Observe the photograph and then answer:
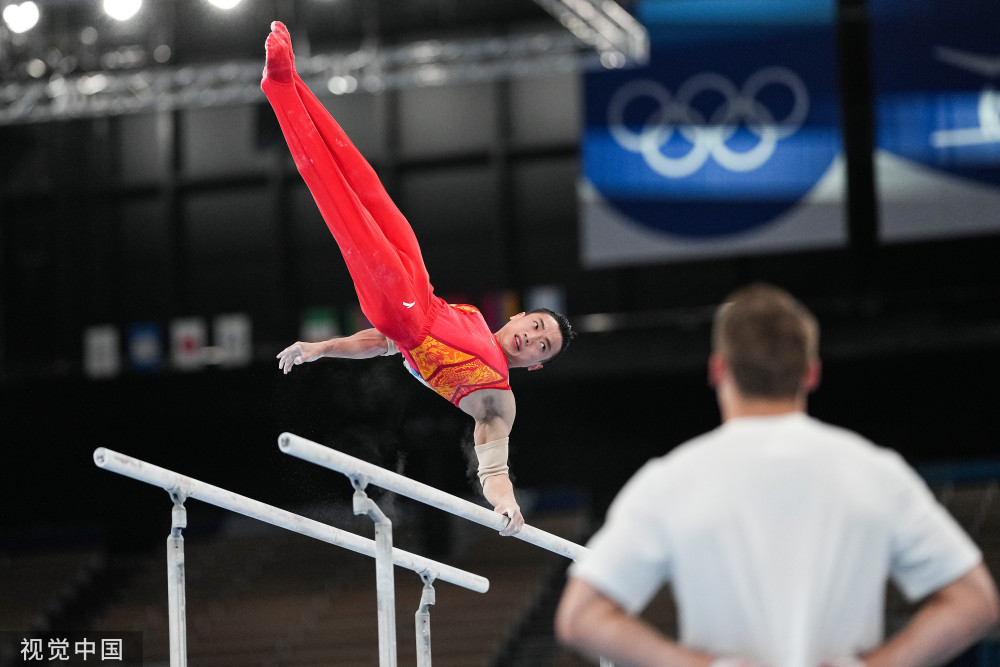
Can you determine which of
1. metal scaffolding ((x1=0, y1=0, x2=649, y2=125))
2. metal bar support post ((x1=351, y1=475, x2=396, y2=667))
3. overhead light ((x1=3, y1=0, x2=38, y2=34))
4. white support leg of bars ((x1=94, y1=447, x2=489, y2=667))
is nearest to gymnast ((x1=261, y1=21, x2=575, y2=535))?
white support leg of bars ((x1=94, y1=447, x2=489, y2=667))

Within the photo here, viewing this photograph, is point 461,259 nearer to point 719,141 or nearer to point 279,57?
point 719,141

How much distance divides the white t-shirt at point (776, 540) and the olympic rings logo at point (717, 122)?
373 inches

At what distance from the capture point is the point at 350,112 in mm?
13469

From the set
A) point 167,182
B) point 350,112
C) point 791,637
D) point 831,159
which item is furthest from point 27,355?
point 791,637

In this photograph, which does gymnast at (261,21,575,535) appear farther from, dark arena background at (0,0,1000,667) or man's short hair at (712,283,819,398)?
dark arena background at (0,0,1000,667)

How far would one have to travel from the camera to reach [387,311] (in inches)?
175

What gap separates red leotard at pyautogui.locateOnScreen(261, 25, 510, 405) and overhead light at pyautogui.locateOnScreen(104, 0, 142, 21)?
15.0ft

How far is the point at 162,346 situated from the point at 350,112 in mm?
3347

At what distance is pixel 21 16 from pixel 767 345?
8899 millimetres

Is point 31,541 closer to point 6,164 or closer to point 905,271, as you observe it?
point 6,164

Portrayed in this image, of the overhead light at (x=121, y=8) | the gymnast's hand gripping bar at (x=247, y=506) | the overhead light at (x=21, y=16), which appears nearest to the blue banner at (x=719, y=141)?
the overhead light at (x=121, y=8)

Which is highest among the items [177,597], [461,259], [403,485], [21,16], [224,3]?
[21,16]

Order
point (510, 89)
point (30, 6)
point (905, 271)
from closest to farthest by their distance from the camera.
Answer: point (30, 6), point (905, 271), point (510, 89)

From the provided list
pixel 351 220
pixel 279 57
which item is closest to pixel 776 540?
pixel 351 220
